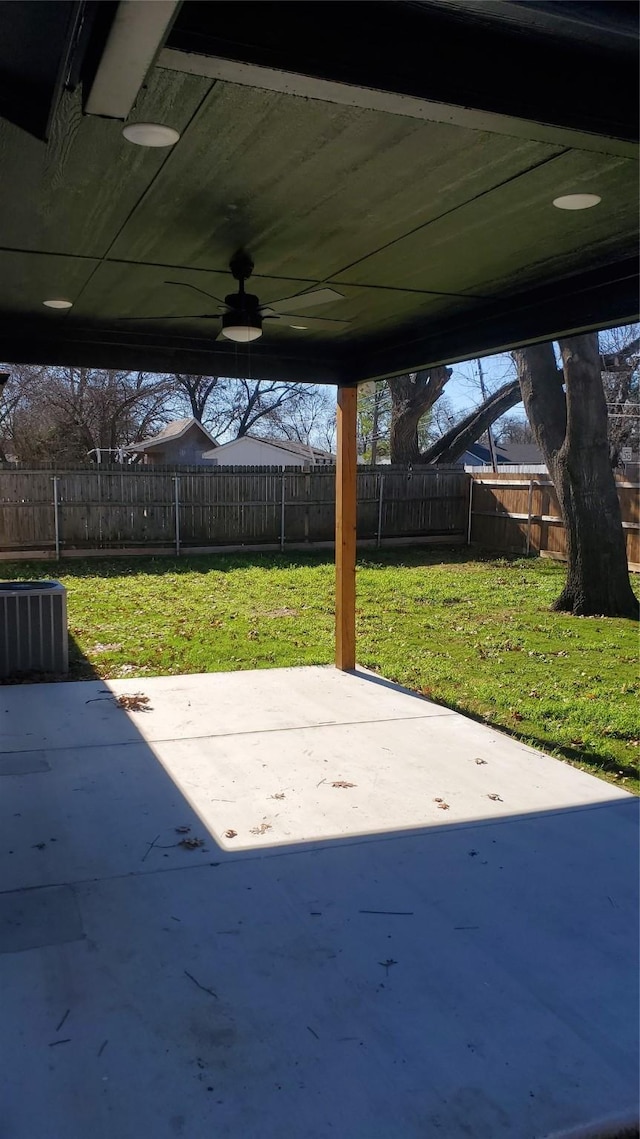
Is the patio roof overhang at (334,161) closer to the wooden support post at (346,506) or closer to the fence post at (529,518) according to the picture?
the wooden support post at (346,506)

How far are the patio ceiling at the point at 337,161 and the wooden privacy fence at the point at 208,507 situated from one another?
331 inches

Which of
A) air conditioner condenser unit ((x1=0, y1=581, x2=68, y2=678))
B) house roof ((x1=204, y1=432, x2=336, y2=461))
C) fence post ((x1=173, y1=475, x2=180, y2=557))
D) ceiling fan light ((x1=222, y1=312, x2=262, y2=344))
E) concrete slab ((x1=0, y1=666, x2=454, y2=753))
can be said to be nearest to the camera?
ceiling fan light ((x1=222, y1=312, x2=262, y2=344))

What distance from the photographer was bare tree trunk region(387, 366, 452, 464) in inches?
734

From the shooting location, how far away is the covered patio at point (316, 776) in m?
1.95

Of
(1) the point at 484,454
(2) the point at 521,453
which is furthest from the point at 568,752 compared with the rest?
(1) the point at 484,454

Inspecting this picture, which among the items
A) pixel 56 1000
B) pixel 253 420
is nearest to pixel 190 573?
pixel 56 1000

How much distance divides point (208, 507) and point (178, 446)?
36.3 ft

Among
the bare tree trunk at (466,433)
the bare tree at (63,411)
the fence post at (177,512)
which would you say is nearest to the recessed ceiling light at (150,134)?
the fence post at (177,512)

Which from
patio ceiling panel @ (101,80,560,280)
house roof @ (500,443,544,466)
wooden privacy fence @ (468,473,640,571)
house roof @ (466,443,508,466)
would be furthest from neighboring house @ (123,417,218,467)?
patio ceiling panel @ (101,80,560,280)

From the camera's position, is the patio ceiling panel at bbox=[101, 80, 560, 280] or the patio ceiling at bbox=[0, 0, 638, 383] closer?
the patio ceiling at bbox=[0, 0, 638, 383]

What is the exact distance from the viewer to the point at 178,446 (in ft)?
80.2

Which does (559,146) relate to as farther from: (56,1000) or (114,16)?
(56,1000)

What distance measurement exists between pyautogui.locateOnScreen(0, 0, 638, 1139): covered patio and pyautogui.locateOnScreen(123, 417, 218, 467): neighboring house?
19.1 meters

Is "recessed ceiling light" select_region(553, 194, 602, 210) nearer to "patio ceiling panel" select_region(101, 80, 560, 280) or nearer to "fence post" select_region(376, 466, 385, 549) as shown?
"patio ceiling panel" select_region(101, 80, 560, 280)
